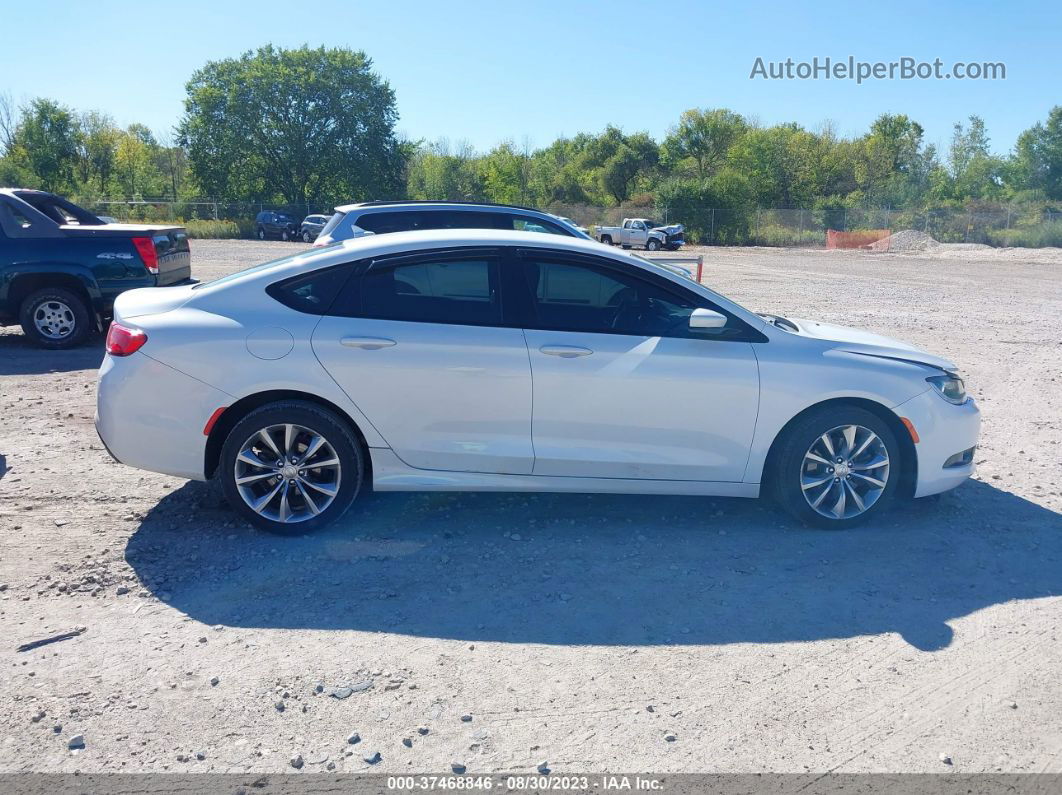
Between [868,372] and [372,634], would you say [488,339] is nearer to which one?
[372,634]

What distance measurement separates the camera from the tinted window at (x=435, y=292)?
15.9ft

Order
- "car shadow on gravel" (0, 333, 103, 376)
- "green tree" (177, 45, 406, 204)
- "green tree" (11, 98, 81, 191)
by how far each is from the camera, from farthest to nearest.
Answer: "green tree" (11, 98, 81, 191)
"green tree" (177, 45, 406, 204)
"car shadow on gravel" (0, 333, 103, 376)

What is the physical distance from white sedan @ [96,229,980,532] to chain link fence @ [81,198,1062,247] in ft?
153

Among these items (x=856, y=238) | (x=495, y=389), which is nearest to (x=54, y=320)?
(x=495, y=389)

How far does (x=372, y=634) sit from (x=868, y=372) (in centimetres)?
316

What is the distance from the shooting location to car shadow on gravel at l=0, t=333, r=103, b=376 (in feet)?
30.2

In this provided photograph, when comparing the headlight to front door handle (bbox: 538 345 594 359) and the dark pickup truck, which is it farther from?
the dark pickup truck

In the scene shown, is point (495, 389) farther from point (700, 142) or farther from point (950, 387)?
point (700, 142)

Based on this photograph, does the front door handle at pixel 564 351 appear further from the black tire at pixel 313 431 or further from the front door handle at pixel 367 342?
the black tire at pixel 313 431

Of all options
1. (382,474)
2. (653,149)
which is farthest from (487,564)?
(653,149)

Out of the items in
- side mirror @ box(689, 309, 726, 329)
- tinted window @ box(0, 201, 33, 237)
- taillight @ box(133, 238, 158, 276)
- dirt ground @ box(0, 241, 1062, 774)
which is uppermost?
tinted window @ box(0, 201, 33, 237)

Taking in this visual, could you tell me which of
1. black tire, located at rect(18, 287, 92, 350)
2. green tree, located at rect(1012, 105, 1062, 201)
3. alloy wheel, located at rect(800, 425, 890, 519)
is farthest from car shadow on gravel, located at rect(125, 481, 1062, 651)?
green tree, located at rect(1012, 105, 1062, 201)

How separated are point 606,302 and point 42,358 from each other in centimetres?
771

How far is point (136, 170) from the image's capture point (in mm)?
69562
